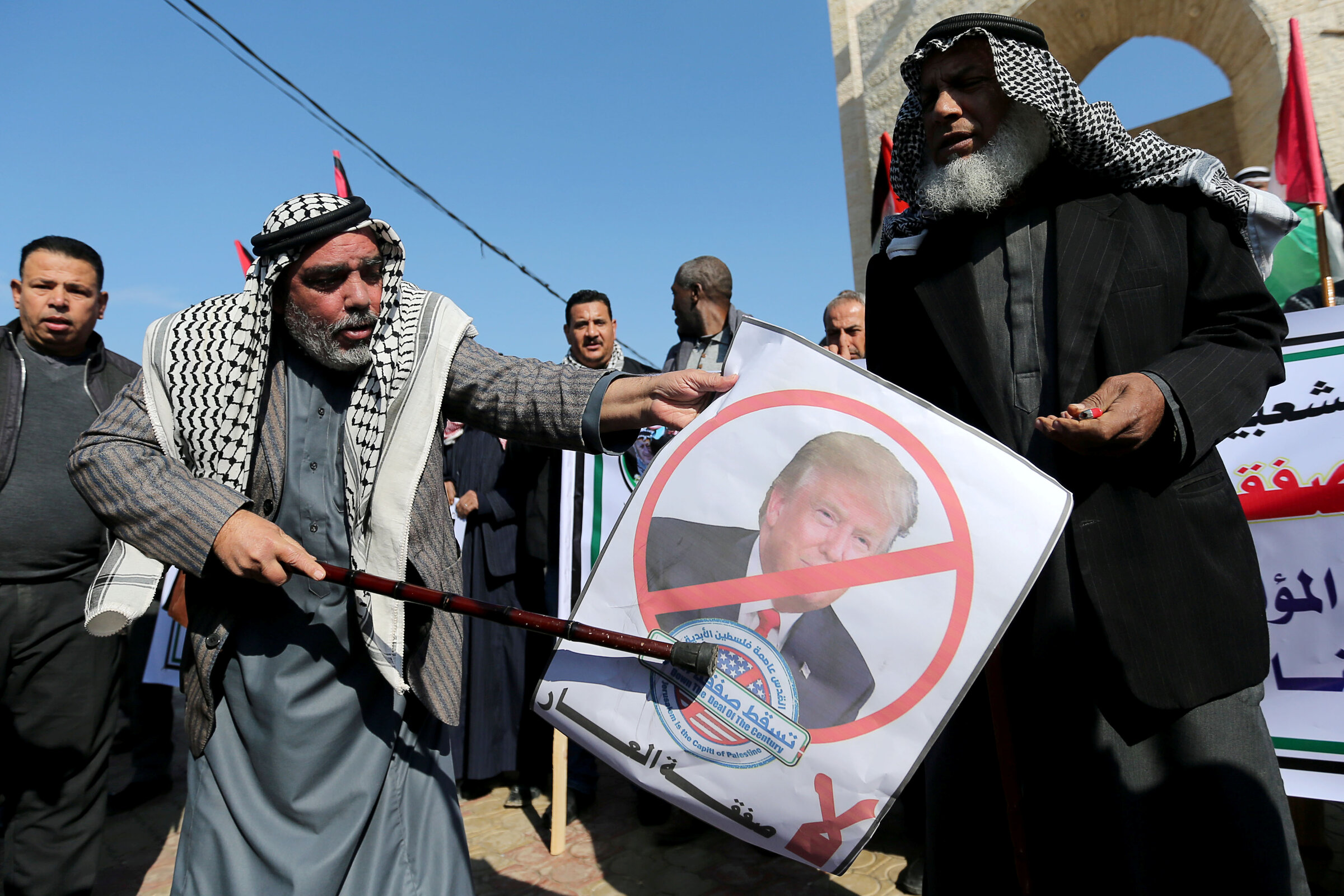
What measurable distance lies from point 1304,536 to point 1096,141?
1687mm

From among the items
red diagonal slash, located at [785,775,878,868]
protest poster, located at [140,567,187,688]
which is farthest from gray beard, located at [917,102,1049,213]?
protest poster, located at [140,567,187,688]

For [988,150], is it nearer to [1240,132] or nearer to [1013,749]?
[1013,749]

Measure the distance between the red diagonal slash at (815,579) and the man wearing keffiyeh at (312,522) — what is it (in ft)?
1.34

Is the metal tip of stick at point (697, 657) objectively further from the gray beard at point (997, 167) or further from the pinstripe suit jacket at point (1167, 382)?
the gray beard at point (997, 167)

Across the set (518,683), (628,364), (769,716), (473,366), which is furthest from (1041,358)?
(518,683)

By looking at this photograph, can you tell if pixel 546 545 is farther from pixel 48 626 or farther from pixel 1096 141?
pixel 1096 141

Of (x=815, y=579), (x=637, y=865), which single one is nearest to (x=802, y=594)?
(x=815, y=579)

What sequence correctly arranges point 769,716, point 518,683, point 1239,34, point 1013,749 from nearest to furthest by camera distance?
point 769,716 < point 1013,749 < point 518,683 < point 1239,34

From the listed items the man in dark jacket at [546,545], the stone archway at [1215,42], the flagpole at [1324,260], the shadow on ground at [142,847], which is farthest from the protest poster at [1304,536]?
the stone archway at [1215,42]

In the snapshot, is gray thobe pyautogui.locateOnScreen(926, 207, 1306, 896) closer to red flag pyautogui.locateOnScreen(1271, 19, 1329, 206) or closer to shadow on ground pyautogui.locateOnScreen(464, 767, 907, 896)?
shadow on ground pyautogui.locateOnScreen(464, 767, 907, 896)

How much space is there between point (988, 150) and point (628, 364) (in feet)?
9.53

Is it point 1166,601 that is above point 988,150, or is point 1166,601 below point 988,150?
below

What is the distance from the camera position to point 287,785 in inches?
72.9

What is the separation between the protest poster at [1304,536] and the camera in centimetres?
247
